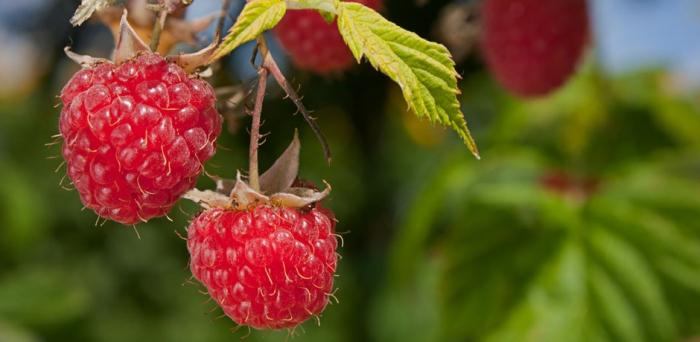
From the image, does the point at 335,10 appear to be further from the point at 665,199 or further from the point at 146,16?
Answer: the point at 665,199

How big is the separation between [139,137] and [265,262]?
134mm

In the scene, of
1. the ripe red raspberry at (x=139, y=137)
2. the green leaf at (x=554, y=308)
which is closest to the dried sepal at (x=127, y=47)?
the ripe red raspberry at (x=139, y=137)

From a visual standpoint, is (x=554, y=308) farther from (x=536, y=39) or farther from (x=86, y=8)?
(x=86, y=8)

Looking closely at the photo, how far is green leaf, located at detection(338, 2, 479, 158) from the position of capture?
648 mm

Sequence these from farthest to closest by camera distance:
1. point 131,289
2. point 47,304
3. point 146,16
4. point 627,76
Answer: point 131,289 < point 47,304 < point 627,76 < point 146,16

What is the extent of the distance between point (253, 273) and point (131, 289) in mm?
2440

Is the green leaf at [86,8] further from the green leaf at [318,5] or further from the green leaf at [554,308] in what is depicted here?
the green leaf at [554,308]

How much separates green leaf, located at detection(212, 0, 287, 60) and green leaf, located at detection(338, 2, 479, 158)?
5 centimetres

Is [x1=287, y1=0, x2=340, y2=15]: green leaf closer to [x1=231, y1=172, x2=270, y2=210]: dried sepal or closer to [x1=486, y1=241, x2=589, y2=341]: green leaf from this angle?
[x1=231, y1=172, x2=270, y2=210]: dried sepal

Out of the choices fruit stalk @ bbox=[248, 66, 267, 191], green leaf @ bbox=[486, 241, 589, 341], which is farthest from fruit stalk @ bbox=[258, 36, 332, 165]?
green leaf @ bbox=[486, 241, 589, 341]

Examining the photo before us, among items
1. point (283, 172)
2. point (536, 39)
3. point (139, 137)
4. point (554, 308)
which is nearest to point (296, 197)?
point (283, 172)

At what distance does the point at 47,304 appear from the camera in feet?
8.32

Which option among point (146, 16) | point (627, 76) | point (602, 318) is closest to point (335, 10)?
point (146, 16)

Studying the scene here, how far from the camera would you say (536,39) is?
113 centimetres
